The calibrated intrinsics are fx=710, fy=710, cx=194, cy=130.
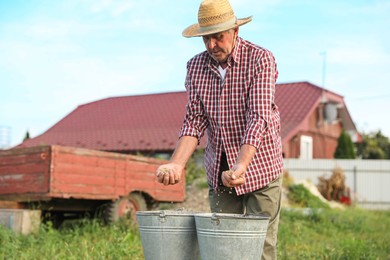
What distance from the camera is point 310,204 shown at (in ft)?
61.4

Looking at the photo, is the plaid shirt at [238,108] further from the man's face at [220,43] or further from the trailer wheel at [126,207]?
the trailer wheel at [126,207]

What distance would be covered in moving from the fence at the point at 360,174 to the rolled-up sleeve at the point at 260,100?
20790mm

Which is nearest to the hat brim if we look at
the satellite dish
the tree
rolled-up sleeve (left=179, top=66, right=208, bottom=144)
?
rolled-up sleeve (left=179, top=66, right=208, bottom=144)

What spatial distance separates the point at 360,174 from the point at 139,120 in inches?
356

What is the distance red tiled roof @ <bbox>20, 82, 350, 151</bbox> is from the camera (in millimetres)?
26141

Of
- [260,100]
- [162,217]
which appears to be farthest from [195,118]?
[162,217]

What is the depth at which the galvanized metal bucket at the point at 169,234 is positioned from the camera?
3576 mm

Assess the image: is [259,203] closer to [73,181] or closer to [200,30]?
[200,30]

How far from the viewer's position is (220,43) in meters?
4.04

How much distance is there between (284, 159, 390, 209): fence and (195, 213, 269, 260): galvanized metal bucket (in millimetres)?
21455

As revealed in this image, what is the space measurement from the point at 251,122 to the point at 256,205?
1.86ft

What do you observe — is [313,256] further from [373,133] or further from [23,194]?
[373,133]

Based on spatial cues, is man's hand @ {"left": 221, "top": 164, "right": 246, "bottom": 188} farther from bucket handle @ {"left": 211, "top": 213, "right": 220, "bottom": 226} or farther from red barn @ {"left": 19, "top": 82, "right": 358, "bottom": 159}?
red barn @ {"left": 19, "top": 82, "right": 358, "bottom": 159}

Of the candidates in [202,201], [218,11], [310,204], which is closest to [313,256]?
[218,11]
